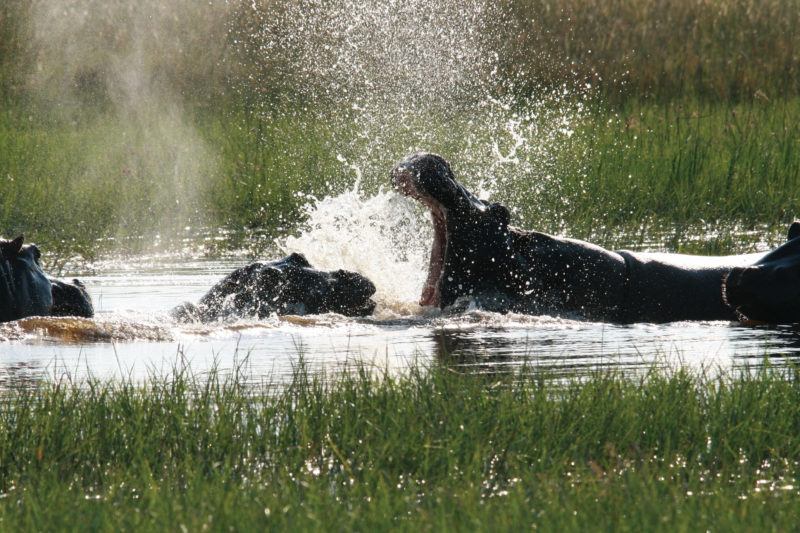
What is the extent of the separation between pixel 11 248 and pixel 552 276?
261cm

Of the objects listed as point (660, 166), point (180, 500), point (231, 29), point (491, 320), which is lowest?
point (180, 500)

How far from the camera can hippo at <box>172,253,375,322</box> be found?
620 centimetres

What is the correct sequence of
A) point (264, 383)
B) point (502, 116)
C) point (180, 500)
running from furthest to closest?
point (502, 116)
point (264, 383)
point (180, 500)

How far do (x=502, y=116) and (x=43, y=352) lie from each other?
9878mm

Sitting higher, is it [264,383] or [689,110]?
[689,110]

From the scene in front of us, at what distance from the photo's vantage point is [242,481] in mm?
3172

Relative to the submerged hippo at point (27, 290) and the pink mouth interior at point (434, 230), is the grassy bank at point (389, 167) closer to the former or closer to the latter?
the pink mouth interior at point (434, 230)

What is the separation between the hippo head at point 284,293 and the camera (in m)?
6.20

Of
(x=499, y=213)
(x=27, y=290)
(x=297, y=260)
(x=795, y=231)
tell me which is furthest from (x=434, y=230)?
(x=27, y=290)

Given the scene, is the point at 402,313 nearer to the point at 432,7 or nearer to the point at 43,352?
the point at 43,352

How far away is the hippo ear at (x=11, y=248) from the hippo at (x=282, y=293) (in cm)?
90

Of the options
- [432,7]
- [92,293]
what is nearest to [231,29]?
[432,7]

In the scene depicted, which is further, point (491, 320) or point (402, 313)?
point (402, 313)

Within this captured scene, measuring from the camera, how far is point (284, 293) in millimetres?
6238
